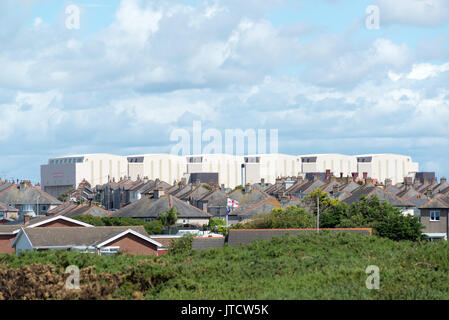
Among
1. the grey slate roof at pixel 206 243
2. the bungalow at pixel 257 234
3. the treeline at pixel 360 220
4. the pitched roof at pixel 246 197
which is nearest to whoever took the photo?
the bungalow at pixel 257 234

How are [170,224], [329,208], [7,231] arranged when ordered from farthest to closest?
[170,224] → [329,208] → [7,231]

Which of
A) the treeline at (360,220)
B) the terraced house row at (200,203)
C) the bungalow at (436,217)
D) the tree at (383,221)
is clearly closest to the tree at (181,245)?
the terraced house row at (200,203)

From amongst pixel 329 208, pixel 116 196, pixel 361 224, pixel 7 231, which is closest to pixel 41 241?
pixel 7 231

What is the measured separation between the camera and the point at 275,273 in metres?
29.1

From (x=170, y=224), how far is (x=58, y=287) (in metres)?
46.3

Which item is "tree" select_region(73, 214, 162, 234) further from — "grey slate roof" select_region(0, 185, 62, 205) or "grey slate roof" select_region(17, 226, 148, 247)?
"grey slate roof" select_region(0, 185, 62, 205)

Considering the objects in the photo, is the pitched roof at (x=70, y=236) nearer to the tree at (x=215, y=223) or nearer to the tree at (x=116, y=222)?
the tree at (x=116, y=222)

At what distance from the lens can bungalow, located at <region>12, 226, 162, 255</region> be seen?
4434 centimetres

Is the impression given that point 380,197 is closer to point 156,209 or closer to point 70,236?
point 156,209

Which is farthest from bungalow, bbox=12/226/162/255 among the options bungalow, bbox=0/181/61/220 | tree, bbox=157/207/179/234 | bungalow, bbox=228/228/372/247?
bungalow, bbox=0/181/61/220

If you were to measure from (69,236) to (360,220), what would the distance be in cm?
2394

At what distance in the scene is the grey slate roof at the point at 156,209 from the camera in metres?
75.8

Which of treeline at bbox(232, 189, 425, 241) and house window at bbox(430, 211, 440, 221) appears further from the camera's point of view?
house window at bbox(430, 211, 440, 221)

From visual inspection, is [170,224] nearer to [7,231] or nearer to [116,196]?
[7,231]
